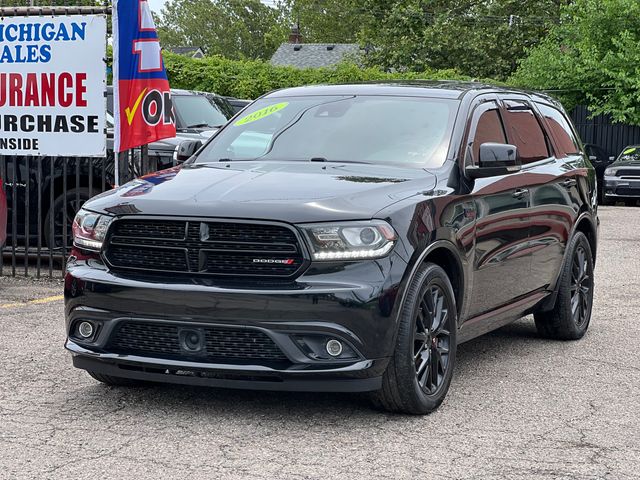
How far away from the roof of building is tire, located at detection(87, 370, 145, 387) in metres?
62.5

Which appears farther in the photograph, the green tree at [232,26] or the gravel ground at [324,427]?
the green tree at [232,26]

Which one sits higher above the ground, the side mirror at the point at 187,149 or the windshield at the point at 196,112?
the side mirror at the point at 187,149

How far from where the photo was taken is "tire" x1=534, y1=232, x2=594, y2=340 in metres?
7.94

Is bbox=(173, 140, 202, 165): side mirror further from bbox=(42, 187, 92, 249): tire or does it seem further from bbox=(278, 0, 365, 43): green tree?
bbox=(278, 0, 365, 43): green tree

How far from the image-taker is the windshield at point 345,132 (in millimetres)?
6484

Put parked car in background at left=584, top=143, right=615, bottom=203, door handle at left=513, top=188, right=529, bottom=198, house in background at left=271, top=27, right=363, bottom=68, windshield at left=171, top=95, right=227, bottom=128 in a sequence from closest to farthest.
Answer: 1. door handle at left=513, top=188, right=529, bottom=198
2. windshield at left=171, top=95, right=227, bottom=128
3. parked car in background at left=584, top=143, right=615, bottom=203
4. house in background at left=271, top=27, right=363, bottom=68

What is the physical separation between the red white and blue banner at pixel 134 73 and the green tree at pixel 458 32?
41377 millimetres

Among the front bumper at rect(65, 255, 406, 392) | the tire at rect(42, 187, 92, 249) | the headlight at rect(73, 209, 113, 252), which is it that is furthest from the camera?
the tire at rect(42, 187, 92, 249)

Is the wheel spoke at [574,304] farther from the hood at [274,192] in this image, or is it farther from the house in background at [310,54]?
the house in background at [310,54]

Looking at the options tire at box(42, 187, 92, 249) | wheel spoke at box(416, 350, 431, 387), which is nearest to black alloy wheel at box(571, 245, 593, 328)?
wheel spoke at box(416, 350, 431, 387)

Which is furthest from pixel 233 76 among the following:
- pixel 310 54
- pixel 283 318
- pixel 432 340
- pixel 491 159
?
pixel 310 54

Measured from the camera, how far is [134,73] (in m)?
10.1

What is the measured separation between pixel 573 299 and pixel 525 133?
4.18ft

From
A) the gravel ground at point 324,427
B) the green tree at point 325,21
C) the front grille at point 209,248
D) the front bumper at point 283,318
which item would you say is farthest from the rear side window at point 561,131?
the green tree at point 325,21
